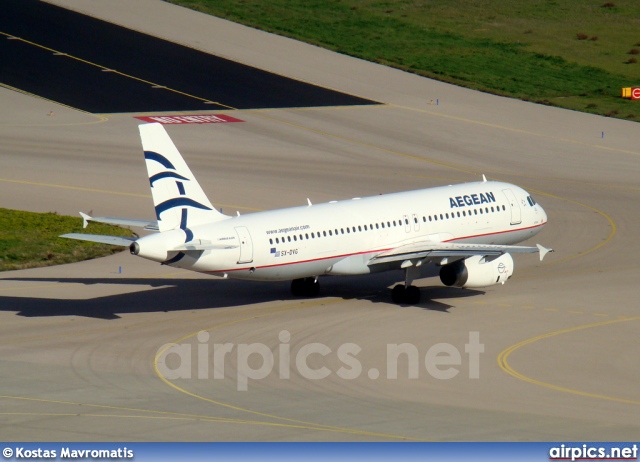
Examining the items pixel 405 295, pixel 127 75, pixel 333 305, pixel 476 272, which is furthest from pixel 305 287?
pixel 127 75

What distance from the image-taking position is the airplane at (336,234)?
44312 mm

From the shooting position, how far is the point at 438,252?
159 ft

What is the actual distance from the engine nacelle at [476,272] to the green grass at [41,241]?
1981 cm

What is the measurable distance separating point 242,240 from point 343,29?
7681 centimetres

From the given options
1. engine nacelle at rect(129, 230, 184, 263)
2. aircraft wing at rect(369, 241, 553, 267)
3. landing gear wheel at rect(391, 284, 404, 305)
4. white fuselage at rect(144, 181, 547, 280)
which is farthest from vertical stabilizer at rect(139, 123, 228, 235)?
landing gear wheel at rect(391, 284, 404, 305)

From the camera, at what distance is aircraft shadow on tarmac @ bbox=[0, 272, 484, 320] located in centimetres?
4806

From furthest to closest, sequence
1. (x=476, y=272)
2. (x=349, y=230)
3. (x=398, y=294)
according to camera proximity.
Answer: (x=398, y=294) < (x=476, y=272) < (x=349, y=230)

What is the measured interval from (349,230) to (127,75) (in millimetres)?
55934

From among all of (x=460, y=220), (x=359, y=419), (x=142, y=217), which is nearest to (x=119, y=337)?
(x=359, y=419)

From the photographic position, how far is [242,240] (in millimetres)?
45281

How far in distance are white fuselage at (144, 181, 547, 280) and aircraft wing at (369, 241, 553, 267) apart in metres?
0.57

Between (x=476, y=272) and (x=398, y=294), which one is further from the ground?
(x=476, y=272)

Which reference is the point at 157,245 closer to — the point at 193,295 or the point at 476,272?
the point at 193,295
